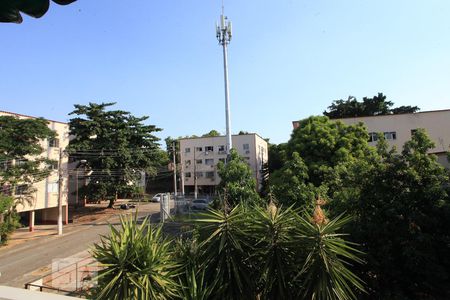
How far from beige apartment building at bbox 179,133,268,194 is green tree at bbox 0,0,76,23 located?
170 ft

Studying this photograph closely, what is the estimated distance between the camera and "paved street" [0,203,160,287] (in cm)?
1814

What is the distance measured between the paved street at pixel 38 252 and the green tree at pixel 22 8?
61.8 feet

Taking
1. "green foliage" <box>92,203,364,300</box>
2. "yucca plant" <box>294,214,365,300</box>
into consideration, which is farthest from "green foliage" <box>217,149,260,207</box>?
"yucca plant" <box>294,214,365,300</box>

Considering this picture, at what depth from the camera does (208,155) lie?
55.6m

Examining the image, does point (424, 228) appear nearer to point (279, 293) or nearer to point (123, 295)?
point (279, 293)


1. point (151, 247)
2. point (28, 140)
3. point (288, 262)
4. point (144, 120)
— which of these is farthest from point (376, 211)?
point (144, 120)

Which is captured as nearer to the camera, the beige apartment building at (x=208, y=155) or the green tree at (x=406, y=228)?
the green tree at (x=406, y=228)

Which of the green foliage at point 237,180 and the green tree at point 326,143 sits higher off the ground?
the green tree at point 326,143

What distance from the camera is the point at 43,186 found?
30406mm

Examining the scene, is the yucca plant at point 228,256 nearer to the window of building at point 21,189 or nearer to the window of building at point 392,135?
the window of building at point 21,189

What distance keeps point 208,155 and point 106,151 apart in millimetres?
22978

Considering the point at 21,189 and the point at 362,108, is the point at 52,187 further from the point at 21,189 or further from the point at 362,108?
the point at 362,108

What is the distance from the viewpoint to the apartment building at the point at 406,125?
31.9 m

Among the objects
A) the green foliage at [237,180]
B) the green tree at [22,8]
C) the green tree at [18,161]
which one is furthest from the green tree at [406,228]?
the green tree at [18,161]
